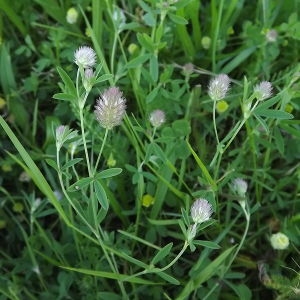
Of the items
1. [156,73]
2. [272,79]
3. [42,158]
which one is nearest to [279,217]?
[272,79]

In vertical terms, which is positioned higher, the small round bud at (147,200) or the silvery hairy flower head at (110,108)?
the silvery hairy flower head at (110,108)

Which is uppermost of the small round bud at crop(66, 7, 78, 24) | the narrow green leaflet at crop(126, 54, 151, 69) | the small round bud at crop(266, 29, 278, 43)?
the small round bud at crop(66, 7, 78, 24)

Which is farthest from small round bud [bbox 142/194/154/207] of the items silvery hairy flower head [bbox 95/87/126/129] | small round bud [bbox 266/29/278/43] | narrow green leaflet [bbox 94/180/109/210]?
small round bud [bbox 266/29/278/43]

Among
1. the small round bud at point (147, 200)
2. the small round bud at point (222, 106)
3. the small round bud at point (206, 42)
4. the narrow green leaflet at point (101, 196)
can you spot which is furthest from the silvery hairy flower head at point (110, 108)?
the small round bud at point (206, 42)

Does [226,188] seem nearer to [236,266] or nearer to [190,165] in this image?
[190,165]

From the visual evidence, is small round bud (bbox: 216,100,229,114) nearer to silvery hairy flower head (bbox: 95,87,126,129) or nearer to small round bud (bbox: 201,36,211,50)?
small round bud (bbox: 201,36,211,50)

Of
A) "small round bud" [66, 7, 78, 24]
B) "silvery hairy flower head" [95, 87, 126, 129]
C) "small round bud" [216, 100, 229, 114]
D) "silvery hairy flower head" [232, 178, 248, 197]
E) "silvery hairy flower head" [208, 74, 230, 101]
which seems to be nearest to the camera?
"silvery hairy flower head" [95, 87, 126, 129]

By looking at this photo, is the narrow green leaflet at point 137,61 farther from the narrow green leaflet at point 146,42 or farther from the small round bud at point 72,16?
the small round bud at point 72,16

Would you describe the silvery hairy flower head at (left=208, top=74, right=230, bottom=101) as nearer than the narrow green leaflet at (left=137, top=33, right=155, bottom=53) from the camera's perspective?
Yes

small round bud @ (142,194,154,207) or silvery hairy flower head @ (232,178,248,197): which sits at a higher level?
silvery hairy flower head @ (232,178,248,197)

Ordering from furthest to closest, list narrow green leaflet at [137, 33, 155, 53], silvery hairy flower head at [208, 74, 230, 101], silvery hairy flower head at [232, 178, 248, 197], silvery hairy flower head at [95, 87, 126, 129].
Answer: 1. narrow green leaflet at [137, 33, 155, 53]
2. silvery hairy flower head at [232, 178, 248, 197]
3. silvery hairy flower head at [208, 74, 230, 101]
4. silvery hairy flower head at [95, 87, 126, 129]
